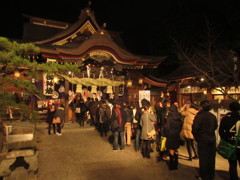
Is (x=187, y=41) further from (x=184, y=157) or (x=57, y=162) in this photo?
(x=57, y=162)

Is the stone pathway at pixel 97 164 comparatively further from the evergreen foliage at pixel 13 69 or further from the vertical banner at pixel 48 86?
the vertical banner at pixel 48 86

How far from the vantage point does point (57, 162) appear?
603cm

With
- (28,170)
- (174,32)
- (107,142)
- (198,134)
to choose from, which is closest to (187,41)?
(174,32)

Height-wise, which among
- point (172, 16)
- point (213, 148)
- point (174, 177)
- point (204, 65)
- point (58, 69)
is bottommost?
point (174, 177)

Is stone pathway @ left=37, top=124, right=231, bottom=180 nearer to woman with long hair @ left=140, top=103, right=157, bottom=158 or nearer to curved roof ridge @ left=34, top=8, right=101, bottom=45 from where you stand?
woman with long hair @ left=140, top=103, right=157, bottom=158

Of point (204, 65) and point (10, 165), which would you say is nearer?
point (10, 165)

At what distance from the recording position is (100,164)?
19.2ft

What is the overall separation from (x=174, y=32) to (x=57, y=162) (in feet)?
77.5

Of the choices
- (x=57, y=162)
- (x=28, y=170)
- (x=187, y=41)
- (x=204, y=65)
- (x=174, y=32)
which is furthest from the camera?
(x=174, y=32)

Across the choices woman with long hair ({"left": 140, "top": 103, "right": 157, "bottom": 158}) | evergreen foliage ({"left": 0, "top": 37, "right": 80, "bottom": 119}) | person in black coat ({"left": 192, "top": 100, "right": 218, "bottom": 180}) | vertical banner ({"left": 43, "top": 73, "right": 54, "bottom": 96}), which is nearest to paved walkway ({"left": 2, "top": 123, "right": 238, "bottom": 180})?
woman with long hair ({"left": 140, "top": 103, "right": 157, "bottom": 158})

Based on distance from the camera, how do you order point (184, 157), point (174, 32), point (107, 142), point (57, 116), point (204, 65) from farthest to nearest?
1. point (174, 32)
2. point (204, 65)
3. point (57, 116)
4. point (107, 142)
5. point (184, 157)

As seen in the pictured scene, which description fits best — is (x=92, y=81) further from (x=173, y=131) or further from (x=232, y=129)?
(x=232, y=129)

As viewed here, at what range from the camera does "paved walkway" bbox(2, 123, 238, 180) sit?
504 cm

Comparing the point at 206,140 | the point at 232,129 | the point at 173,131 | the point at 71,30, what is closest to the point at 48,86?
the point at 71,30
